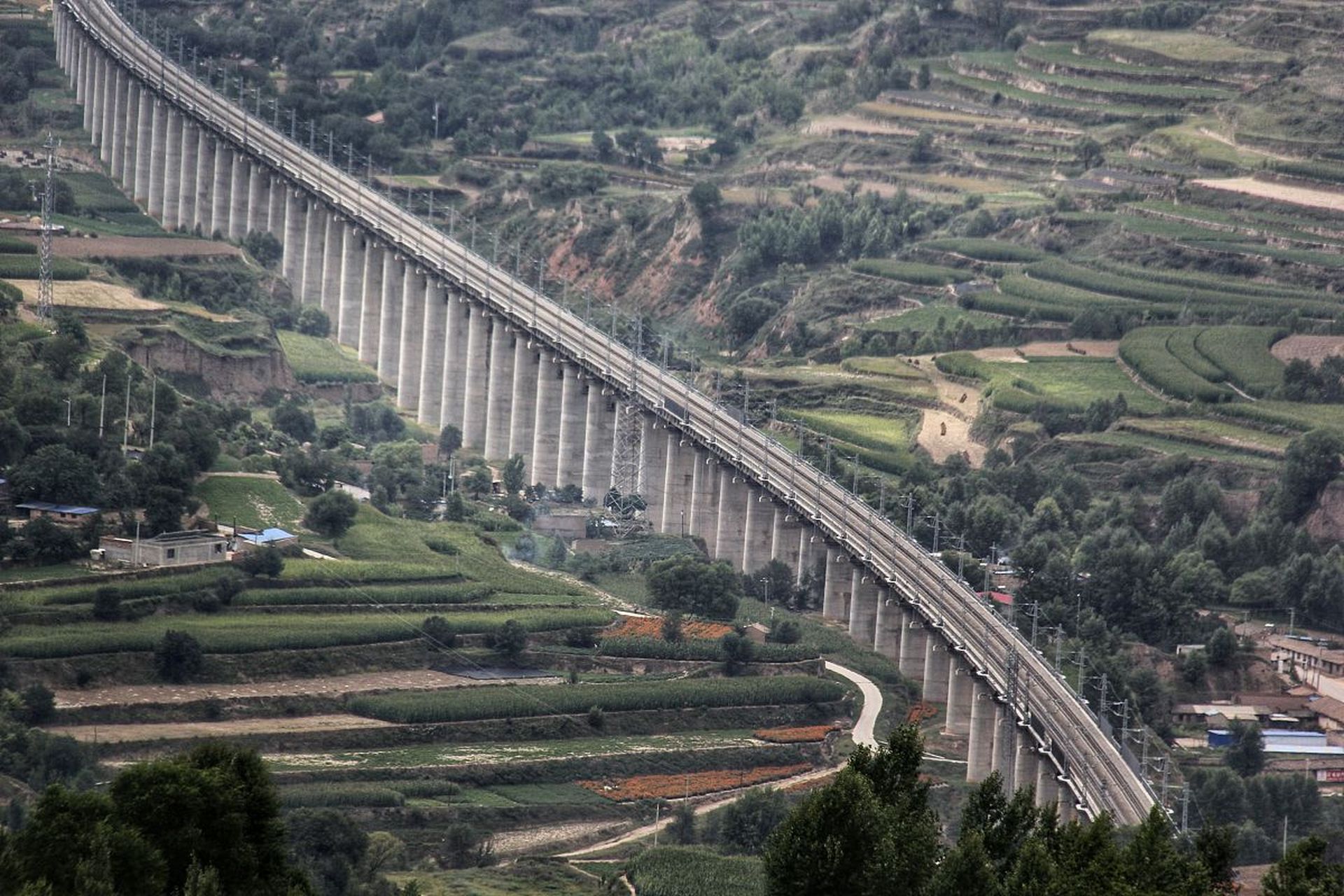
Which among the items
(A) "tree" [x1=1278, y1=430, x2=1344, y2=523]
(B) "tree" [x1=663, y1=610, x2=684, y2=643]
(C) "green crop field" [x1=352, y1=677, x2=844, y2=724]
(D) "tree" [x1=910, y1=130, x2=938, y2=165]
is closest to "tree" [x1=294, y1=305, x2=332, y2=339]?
(D) "tree" [x1=910, y1=130, x2=938, y2=165]

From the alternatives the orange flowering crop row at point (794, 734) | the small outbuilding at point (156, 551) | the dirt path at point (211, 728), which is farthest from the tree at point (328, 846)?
the orange flowering crop row at point (794, 734)

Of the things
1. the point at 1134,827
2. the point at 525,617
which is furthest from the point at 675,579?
the point at 1134,827

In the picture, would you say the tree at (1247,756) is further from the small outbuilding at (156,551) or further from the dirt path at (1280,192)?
the dirt path at (1280,192)

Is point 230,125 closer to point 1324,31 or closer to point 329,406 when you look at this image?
point 329,406

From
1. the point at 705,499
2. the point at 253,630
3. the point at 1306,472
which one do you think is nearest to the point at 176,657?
the point at 253,630

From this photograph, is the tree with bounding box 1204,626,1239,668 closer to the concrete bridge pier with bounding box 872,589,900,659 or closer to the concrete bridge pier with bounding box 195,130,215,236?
the concrete bridge pier with bounding box 872,589,900,659

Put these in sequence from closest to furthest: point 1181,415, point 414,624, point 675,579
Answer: point 414,624, point 675,579, point 1181,415
